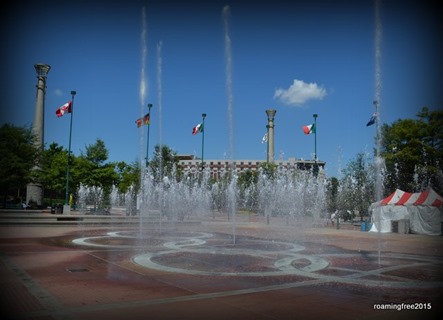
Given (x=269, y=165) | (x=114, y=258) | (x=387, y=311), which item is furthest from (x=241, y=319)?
(x=269, y=165)

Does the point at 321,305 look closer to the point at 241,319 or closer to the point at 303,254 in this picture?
the point at 241,319

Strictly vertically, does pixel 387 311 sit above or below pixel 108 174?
below

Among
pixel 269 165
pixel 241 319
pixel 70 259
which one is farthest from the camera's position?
pixel 269 165

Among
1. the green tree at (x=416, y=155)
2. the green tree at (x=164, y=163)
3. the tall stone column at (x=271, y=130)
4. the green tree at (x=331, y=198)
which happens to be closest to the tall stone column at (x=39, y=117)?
the green tree at (x=164, y=163)

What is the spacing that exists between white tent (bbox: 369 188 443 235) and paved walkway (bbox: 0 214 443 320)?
10.6 metres

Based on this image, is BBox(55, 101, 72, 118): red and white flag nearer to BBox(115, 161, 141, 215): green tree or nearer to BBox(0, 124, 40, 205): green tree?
BBox(0, 124, 40, 205): green tree

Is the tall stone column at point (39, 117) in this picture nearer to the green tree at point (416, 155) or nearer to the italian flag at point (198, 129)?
the italian flag at point (198, 129)

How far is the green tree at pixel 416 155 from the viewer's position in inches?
1449

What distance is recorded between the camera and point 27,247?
1439 centimetres

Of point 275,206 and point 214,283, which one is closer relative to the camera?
point 214,283

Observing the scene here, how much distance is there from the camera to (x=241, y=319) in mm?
6176

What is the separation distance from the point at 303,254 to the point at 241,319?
8.16 metres

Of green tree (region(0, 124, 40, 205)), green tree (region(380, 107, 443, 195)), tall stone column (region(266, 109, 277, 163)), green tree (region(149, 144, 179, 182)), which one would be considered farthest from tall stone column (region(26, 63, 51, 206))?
tall stone column (region(266, 109, 277, 163))

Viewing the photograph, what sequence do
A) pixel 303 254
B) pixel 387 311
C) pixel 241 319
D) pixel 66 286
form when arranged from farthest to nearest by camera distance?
pixel 303 254, pixel 66 286, pixel 387 311, pixel 241 319
